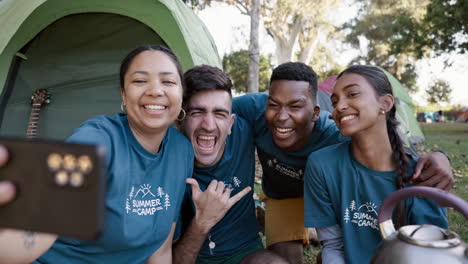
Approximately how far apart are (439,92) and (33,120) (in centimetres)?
4715

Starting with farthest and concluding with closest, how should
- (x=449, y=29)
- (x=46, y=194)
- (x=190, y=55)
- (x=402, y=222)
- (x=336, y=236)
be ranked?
(x=449, y=29) → (x=190, y=55) → (x=336, y=236) → (x=402, y=222) → (x=46, y=194)

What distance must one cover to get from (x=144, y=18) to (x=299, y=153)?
172 centimetres

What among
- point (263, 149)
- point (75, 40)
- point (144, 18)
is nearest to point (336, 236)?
point (263, 149)

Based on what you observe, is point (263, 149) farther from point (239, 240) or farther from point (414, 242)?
point (414, 242)

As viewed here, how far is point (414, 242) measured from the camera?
0.94 meters

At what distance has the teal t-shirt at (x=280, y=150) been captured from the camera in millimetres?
2326

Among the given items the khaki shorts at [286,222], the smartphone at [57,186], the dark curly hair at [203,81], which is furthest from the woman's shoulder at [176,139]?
the smartphone at [57,186]

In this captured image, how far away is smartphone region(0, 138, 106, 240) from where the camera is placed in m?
0.59

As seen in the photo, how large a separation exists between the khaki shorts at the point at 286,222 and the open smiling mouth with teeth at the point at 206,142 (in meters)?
0.85

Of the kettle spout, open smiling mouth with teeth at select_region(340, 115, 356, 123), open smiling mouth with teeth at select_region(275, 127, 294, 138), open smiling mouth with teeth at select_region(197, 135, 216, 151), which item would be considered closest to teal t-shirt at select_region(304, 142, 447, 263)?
open smiling mouth with teeth at select_region(340, 115, 356, 123)

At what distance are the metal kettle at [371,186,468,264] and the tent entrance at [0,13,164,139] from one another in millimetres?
2694

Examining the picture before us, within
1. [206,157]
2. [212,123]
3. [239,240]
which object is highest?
[212,123]

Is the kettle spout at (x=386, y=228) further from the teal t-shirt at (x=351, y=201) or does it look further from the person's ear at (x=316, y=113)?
the person's ear at (x=316, y=113)

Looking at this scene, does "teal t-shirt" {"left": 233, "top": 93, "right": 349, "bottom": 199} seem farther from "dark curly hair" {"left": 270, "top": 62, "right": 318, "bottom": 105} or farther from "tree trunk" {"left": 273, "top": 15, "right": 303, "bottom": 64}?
"tree trunk" {"left": 273, "top": 15, "right": 303, "bottom": 64}
